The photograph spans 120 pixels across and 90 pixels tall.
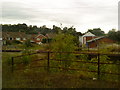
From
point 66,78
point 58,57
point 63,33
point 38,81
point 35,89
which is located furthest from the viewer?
point 63,33

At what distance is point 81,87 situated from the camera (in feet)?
16.3

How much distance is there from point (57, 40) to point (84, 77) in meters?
2.93

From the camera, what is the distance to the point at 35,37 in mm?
59875

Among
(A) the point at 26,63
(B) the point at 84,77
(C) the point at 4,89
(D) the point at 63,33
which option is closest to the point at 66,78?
(B) the point at 84,77

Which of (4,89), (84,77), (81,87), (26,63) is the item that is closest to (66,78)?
(84,77)

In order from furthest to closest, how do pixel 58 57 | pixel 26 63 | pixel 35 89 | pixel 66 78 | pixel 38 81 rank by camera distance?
pixel 26 63
pixel 58 57
pixel 66 78
pixel 38 81
pixel 35 89

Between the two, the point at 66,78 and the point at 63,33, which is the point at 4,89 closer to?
the point at 66,78

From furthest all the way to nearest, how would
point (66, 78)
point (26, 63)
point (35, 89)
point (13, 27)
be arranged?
point (13, 27) → point (26, 63) → point (66, 78) → point (35, 89)

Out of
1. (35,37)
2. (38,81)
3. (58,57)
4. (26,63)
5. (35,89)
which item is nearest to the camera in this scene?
(35,89)

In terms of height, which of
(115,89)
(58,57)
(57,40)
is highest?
(57,40)

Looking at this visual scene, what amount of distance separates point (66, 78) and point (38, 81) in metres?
1.15

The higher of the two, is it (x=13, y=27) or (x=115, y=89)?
(x=13, y=27)

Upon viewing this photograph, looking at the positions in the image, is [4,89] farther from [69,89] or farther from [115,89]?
[115,89]

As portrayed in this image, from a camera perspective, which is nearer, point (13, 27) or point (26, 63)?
point (26, 63)
